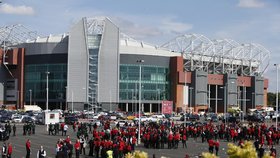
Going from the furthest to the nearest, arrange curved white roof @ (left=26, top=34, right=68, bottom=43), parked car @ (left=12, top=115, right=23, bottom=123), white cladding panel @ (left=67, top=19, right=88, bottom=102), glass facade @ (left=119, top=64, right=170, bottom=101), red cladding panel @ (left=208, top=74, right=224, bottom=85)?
1. red cladding panel @ (left=208, top=74, right=224, bottom=85)
2. curved white roof @ (left=26, top=34, right=68, bottom=43)
3. glass facade @ (left=119, top=64, right=170, bottom=101)
4. white cladding panel @ (left=67, top=19, right=88, bottom=102)
5. parked car @ (left=12, top=115, right=23, bottom=123)

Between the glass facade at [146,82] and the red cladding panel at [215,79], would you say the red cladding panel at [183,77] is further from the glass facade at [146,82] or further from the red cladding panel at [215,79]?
the red cladding panel at [215,79]

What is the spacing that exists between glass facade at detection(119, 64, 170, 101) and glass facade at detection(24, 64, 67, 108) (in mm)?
14071

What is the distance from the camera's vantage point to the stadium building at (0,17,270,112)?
122 metres

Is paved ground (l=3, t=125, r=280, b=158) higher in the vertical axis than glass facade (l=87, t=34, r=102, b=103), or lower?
lower

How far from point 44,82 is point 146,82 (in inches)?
982

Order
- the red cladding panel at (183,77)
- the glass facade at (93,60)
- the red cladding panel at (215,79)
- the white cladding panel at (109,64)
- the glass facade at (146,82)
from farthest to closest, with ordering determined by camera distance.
Answer: 1. the red cladding panel at (215,79)
2. the red cladding panel at (183,77)
3. the glass facade at (146,82)
4. the glass facade at (93,60)
5. the white cladding panel at (109,64)

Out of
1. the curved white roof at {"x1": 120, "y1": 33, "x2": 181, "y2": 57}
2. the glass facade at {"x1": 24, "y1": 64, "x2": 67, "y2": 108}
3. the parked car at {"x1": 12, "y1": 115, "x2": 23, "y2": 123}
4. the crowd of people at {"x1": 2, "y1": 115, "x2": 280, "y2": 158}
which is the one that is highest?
the curved white roof at {"x1": 120, "y1": 33, "x2": 181, "y2": 57}

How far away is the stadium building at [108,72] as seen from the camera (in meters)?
122

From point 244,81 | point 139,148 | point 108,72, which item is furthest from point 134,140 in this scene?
point 244,81

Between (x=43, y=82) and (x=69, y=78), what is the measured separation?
343 inches

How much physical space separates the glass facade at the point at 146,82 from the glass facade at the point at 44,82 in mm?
14071

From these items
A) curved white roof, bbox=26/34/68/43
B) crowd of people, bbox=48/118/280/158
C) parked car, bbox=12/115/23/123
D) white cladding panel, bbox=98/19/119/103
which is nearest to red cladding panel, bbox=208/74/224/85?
white cladding panel, bbox=98/19/119/103

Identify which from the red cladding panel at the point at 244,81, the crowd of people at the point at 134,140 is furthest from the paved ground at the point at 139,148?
the red cladding panel at the point at 244,81

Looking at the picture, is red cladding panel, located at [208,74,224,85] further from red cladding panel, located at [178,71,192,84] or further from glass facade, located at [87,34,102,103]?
glass facade, located at [87,34,102,103]
